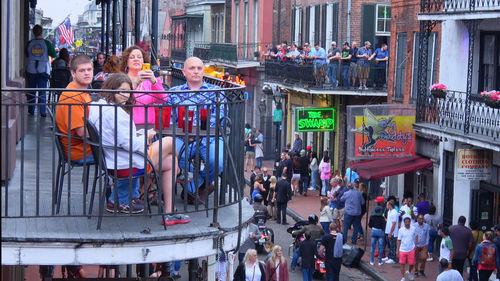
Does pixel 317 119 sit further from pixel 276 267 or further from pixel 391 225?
pixel 276 267

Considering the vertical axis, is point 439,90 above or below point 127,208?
above

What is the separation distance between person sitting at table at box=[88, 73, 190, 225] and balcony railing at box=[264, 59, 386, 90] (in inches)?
1015

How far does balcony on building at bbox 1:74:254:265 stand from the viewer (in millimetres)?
5941

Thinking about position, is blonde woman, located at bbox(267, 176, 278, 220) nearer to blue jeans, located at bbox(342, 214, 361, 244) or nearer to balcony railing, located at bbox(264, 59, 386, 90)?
blue jeans, located at bbox(342, 214, 361, 244)

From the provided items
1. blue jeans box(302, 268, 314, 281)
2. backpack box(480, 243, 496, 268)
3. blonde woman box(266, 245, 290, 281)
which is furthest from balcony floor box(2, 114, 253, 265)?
blue jeans box(302, 268, 314, 281)

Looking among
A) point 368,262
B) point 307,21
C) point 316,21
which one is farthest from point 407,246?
point 307,21

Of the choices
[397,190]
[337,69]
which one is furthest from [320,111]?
[397,190]

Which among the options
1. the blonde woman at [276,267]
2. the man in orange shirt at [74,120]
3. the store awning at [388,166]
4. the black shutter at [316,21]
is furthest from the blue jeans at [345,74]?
the man in orange shirt at [74,120]

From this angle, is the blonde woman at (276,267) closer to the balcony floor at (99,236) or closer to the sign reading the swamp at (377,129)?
the sign reading the swamp at (377,129)

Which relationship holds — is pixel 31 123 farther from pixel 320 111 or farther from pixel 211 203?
→ pixel 320 111

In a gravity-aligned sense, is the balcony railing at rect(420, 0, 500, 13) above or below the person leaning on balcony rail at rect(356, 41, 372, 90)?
above

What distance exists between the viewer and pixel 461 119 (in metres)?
22.8

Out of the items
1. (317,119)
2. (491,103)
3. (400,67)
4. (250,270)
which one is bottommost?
(250,270)

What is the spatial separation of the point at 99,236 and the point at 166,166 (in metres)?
0.78
